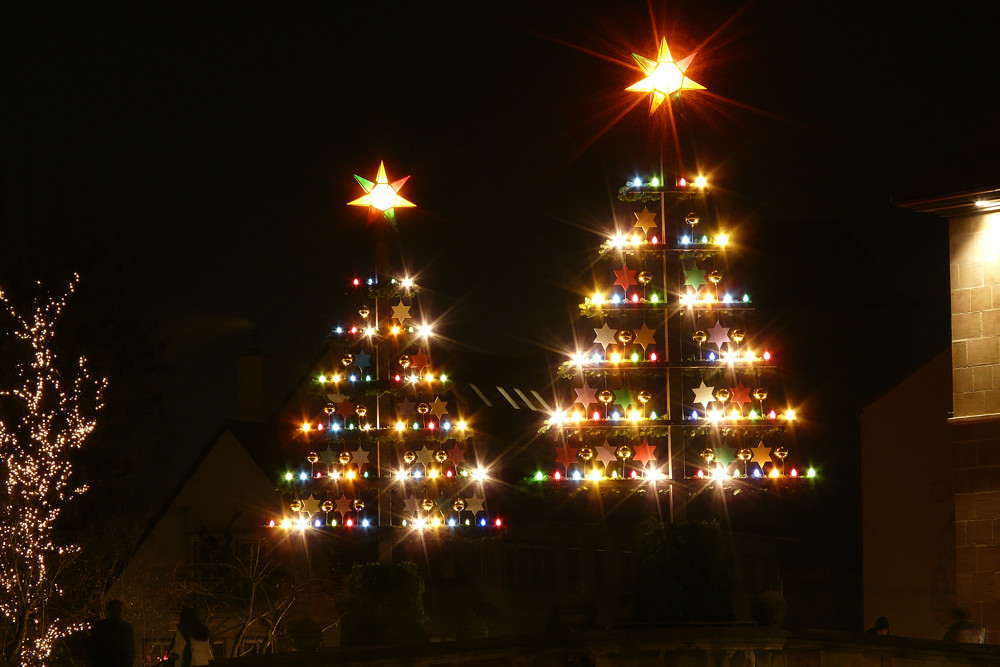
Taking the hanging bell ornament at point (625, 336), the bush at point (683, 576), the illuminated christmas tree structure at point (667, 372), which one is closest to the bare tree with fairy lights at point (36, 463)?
the illuminated christmas tree structure at point (667, 372)

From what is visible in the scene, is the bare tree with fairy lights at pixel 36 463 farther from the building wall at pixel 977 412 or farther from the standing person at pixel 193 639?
the building wall at pixel 977 412

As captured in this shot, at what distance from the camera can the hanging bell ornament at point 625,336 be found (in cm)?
1794

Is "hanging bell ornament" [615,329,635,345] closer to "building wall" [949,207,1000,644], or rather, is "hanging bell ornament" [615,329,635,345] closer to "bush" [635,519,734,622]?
"bush" [635,519,734,622]

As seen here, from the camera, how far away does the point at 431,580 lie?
124ft

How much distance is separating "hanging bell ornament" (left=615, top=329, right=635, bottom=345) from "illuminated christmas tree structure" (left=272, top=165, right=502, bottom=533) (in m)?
4.79

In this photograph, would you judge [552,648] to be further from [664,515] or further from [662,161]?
[662,161]

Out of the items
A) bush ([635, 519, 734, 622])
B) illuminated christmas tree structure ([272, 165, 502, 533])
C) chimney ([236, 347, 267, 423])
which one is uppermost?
chimney ([236, 347, 267, 423])

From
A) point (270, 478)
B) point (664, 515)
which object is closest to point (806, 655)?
point (664, 515)

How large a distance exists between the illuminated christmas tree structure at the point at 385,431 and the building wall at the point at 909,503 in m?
10.7

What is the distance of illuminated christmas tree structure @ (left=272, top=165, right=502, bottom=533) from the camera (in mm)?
22172

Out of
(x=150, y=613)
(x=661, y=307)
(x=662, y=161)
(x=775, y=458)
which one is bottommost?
(x=150, y=613)

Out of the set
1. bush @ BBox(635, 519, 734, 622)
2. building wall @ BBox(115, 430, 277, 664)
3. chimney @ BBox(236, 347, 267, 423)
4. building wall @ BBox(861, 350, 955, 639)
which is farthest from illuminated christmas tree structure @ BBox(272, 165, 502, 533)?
chimney @ BBox(236, 347, 267, 423)

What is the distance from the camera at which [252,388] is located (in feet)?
150

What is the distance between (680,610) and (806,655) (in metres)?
1.29
